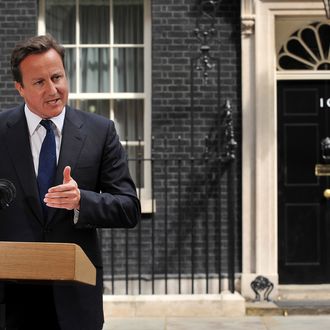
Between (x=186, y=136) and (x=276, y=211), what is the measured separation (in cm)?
121

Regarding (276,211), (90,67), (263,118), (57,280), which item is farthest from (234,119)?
(57,280)

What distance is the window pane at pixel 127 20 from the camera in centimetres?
855

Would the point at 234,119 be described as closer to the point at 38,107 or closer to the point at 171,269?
the point at 171,269

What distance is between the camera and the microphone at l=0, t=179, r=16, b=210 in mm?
2281

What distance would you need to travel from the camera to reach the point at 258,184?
8117 mm

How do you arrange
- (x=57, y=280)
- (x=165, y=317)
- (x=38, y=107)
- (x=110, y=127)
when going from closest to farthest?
(x=57, y=280) → (x=38, y=107) → (x=110, y=127) → (x=165, y=317)

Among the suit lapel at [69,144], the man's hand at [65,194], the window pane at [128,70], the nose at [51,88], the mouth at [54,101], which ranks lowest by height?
the man's hand at [65,194]

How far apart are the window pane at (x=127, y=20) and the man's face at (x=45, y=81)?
6212 millimetres

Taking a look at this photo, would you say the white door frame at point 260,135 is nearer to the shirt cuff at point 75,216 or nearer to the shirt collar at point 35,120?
the shirt collar at point 35,120

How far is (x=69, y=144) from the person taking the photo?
2.56 metres

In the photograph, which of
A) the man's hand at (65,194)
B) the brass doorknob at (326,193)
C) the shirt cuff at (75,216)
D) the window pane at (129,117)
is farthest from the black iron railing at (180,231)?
the man's hand at (65,194)

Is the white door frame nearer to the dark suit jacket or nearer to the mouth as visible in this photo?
the dark suit jacket

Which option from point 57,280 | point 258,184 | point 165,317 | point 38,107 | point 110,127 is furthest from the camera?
point 258,184

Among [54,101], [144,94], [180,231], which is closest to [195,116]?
[144,94]
